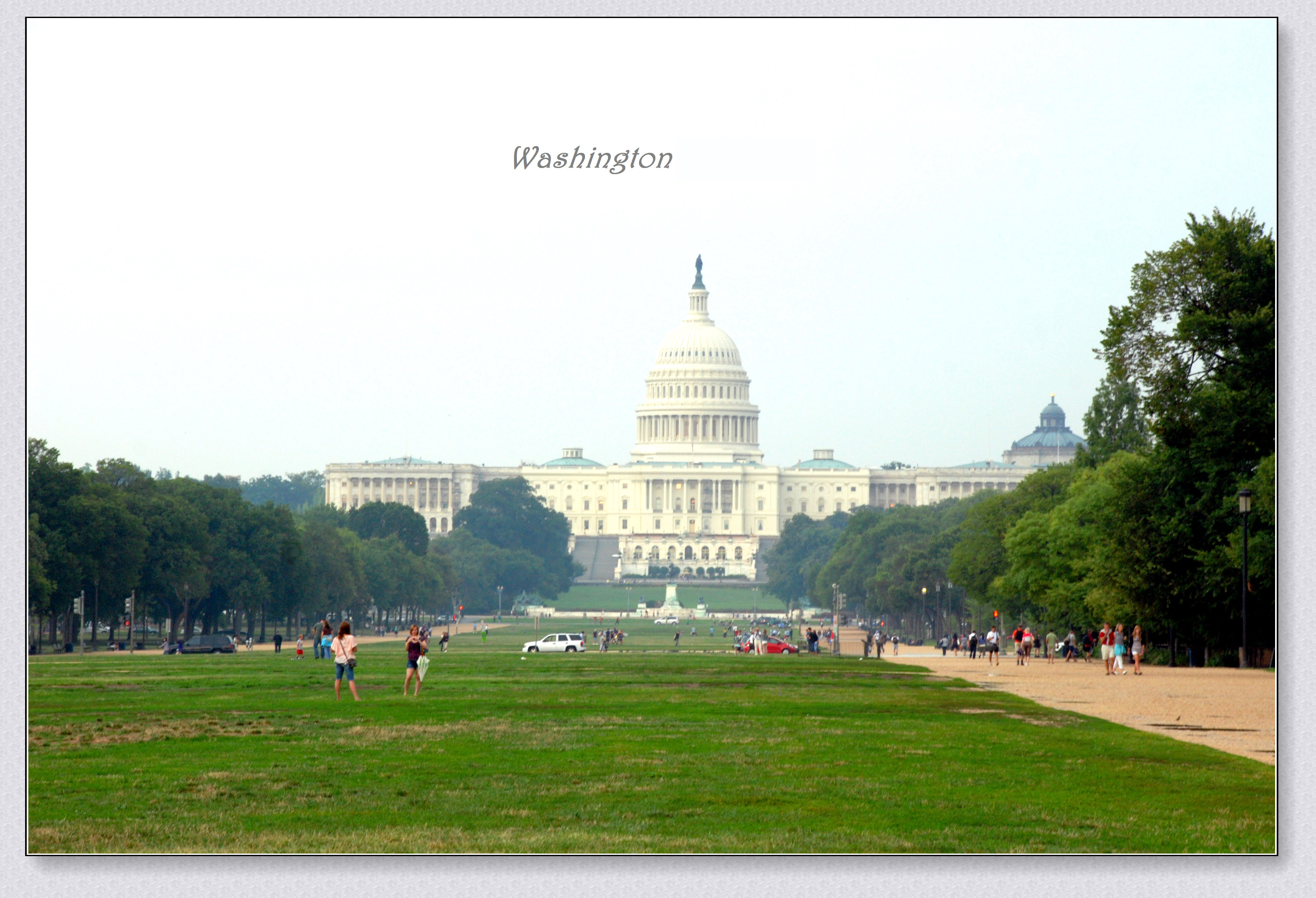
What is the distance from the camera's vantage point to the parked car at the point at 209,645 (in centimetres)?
5984

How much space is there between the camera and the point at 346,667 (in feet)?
91.7

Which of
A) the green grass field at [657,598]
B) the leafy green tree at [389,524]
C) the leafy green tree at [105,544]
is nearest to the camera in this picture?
the leafy green tree at [105,544]

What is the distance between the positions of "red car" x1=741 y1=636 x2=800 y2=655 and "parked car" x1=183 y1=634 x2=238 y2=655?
17423mm

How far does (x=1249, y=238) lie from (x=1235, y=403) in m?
3.32

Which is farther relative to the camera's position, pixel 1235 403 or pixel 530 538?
pixel 530 538

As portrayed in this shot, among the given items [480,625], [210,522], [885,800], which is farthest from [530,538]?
[885,800]

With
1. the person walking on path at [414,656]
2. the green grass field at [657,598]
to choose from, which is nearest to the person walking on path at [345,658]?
the person walking on path at [414,656]

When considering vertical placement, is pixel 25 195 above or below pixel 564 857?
above

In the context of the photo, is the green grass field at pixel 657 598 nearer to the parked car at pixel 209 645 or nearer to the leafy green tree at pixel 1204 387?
the parked car at pixel 209 645

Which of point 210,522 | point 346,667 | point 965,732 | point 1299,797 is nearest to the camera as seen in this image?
point 1299,797

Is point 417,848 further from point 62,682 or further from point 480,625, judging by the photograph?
point 480,625

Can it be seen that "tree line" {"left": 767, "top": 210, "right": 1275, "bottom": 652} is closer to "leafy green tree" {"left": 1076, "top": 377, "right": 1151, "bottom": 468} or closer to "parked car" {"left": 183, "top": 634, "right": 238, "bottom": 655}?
"leafy green tree" {"left": 1076, "top": 377, "right": 1151, "bottom": 468}

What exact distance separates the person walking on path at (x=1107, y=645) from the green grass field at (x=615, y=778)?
12.5 metres

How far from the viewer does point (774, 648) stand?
6319 cm
